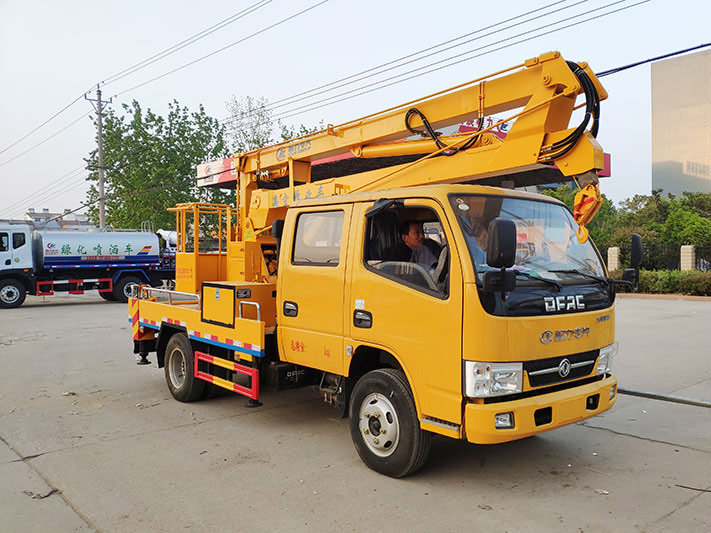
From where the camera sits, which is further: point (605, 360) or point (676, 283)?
point (676, 283)

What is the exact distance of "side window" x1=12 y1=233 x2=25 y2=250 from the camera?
773 inches

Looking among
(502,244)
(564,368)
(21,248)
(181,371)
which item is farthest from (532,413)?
(21,248)

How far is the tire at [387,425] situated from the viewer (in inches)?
169

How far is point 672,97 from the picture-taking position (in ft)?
235

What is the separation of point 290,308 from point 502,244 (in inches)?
95.6

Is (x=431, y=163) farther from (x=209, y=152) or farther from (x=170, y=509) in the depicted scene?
(x=209, y=152)

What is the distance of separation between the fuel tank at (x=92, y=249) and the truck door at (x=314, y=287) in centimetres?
1788

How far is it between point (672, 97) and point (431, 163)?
260 ft

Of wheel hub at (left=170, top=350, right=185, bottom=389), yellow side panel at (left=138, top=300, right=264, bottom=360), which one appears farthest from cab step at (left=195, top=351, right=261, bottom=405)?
wheel hub at (left=170, top=350, right=185, bottom=389)

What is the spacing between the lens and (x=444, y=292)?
414 cm

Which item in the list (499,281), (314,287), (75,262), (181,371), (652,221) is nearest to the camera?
(499,281)

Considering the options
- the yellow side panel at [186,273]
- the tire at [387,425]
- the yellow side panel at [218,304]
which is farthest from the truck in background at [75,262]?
the tire at [387,425]

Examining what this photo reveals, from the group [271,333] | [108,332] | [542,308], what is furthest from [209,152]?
[542,308]

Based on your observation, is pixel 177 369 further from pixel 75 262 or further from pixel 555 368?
pixel 75 262
